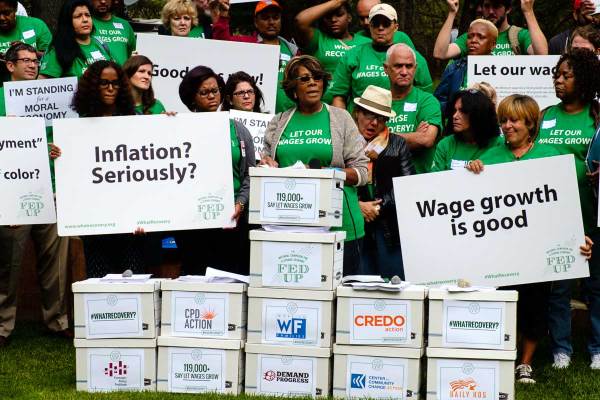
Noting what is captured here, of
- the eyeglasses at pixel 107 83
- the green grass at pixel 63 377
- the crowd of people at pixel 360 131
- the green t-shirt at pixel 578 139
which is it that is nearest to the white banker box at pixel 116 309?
the green grass at pixel 63 377

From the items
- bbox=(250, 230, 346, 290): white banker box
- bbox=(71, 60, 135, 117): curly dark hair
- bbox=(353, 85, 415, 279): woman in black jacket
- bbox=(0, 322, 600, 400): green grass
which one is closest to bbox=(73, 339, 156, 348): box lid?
bbox=(0, 322, 600, 400): green grass

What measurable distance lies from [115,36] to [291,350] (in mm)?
4696

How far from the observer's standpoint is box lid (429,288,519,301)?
8.05 meters

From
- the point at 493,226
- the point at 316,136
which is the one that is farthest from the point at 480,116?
the point at 316,136

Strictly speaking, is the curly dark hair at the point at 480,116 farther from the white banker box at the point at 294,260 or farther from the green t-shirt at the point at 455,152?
the white banker box at the point at 294,260

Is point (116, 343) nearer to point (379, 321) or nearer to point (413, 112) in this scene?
point (379, 321)

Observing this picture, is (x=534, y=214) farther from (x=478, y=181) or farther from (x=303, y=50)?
(x=303, y=50)

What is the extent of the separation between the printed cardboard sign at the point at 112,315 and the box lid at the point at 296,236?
0.98m

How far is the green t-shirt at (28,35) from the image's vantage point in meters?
11.8

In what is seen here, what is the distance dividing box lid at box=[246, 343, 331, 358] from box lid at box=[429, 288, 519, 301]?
0.85m

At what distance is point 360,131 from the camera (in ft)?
31.8

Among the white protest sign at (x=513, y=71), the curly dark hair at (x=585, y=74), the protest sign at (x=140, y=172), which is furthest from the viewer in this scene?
the white protest sign at (x=513, y=71)

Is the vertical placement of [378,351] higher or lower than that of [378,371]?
higher

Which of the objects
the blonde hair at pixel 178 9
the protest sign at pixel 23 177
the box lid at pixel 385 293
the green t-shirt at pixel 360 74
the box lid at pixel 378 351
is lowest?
the box lid at pixel 378 351
